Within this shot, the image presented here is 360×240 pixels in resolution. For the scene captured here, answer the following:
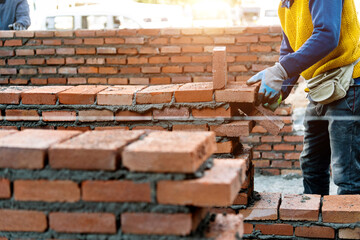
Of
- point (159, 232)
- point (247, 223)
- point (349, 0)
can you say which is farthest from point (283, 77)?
point (159, 232)

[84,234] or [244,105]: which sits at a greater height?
[244,105]

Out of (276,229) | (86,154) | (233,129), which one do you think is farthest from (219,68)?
(86,154)

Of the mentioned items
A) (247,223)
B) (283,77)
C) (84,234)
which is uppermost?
(283,77)

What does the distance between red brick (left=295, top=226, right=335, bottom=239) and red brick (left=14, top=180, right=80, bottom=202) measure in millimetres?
1370

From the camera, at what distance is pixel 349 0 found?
2.56m

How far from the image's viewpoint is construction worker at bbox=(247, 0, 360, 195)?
96.7 inches

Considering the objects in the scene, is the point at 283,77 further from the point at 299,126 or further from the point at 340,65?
the point at 299,126

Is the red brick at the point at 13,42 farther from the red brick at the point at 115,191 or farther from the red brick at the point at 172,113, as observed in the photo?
the red brick at the point at 115,191

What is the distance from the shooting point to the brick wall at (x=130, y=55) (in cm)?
471

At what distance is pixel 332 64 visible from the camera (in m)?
2.65

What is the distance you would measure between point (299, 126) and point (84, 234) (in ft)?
12.1

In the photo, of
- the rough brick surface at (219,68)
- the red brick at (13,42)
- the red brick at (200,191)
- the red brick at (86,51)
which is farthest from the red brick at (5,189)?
the red brick at (13,42)

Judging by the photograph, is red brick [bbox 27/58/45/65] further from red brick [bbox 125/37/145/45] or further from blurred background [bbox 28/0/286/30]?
blurred background [bbox 28/0/286/30]

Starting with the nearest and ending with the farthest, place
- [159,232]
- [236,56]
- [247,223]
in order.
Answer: [159,232], [247,223], [236,56]
